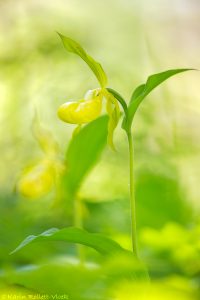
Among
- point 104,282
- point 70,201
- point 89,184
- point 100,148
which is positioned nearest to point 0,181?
point 89,184

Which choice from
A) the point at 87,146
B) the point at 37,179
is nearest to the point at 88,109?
the point at 87,146

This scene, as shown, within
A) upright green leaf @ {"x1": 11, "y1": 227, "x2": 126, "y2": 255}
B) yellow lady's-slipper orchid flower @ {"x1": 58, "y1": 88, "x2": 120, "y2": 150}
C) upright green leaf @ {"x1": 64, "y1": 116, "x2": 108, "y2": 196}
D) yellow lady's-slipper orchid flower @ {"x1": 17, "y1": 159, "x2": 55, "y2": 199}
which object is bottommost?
yellow lady's-slipper orchid flower @ {"x1": 17, "y1": 159, "x2": 55, "y2": 199}

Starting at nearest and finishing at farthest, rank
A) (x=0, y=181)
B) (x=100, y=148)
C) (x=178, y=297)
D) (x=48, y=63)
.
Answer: (x=178, y=297) → (x=100, y=148) → (x=0, y=181) → (x=48, y=63)

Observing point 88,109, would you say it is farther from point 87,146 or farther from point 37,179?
point 37,179

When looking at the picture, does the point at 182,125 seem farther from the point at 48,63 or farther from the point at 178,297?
the point at 178,297

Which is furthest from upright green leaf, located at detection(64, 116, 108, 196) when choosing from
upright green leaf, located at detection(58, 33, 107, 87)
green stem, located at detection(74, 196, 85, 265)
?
upright green leaf, located at detection(58, 33, 107, 87)

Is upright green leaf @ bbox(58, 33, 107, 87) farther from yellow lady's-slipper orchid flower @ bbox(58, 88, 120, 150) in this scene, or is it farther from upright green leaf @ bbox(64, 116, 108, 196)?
upright green leaf @ bbox(64, 116, 108, 196)
